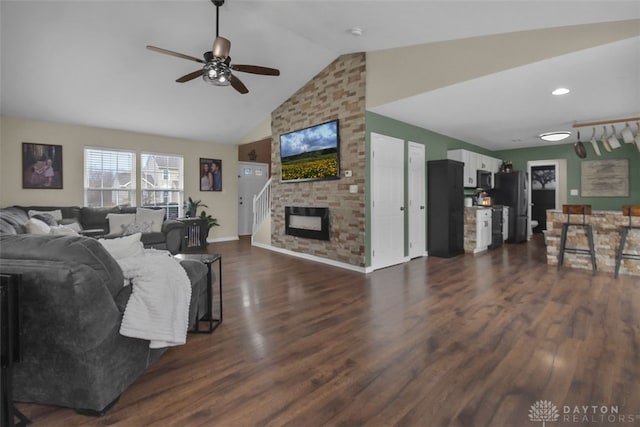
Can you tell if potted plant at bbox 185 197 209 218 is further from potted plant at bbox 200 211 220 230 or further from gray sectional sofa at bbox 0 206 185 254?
gray sectional sofa at bbox 0 206 185 254

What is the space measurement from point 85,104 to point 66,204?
198cm

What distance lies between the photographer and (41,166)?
5746 mm

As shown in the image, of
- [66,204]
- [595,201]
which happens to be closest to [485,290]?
[595,201]

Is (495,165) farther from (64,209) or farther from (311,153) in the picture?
(64,209)

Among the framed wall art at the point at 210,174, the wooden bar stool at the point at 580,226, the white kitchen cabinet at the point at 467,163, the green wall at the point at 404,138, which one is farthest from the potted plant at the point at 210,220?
the wooden bar stool at the point at 580,226

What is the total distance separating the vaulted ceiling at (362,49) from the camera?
2947mm

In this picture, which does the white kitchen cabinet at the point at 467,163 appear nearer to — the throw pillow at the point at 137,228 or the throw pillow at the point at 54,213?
the throw pillow at the point at 137,228

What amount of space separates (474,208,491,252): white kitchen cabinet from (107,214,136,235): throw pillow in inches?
254

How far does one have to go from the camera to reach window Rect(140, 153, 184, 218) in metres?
6.99

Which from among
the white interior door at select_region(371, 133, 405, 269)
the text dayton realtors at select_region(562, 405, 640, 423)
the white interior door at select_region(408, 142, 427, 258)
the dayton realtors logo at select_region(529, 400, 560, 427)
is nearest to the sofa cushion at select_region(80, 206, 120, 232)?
the white interior door at select_region(371, 133, 405, 269)

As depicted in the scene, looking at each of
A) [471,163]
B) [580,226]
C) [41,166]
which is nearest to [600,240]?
[580,226]

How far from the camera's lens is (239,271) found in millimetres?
4656

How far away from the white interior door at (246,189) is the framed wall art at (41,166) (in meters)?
4.08

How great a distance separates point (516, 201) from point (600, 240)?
9.65ft
